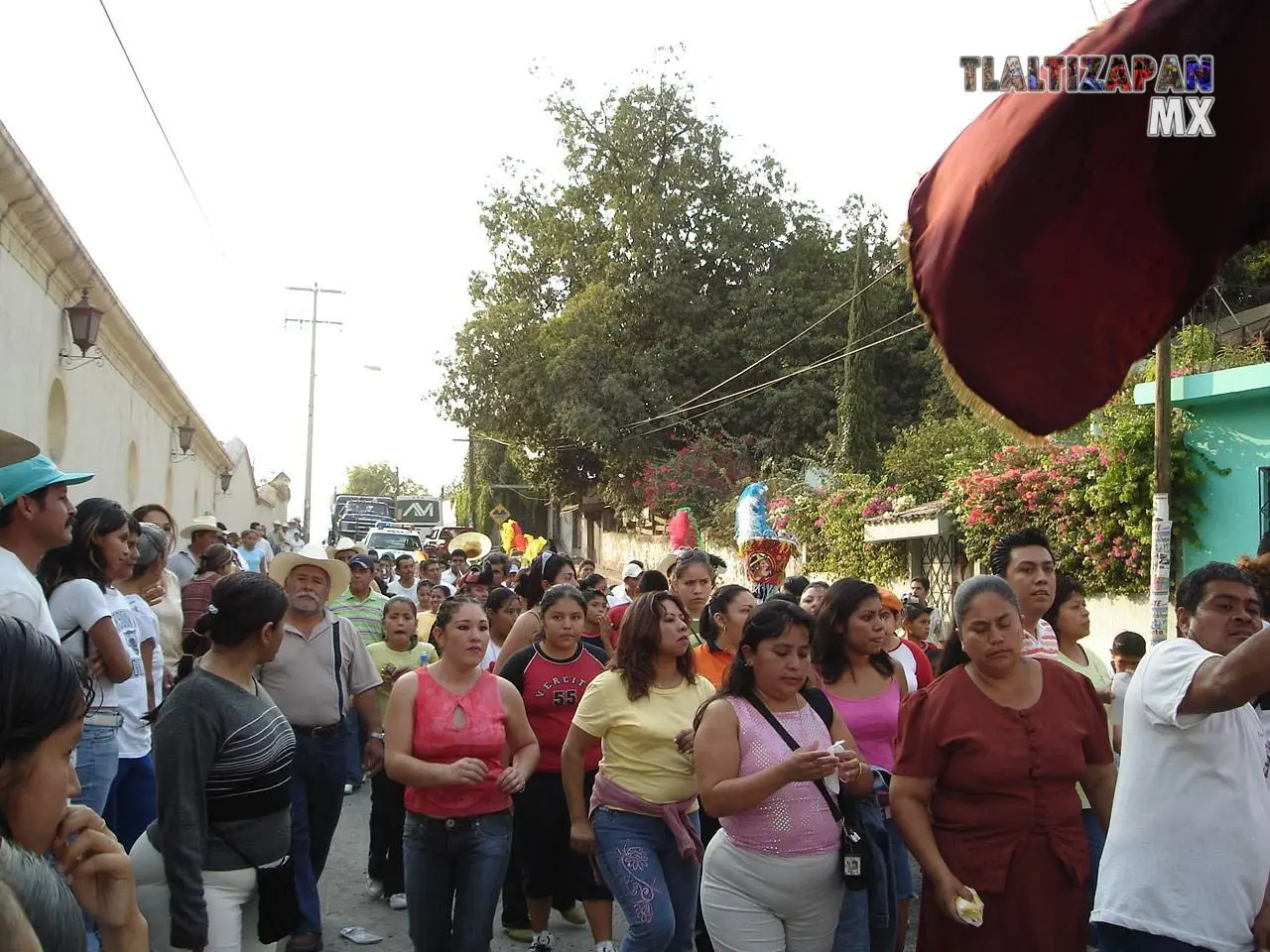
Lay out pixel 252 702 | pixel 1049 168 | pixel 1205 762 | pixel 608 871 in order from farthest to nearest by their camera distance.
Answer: pixel 608 871
pixel 252 702
pixel 1205 762
pixel 1049 168

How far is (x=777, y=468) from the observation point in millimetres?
29922

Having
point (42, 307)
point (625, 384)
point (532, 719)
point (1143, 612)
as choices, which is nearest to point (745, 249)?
point (625, 384)

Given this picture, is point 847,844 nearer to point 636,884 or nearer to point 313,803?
point 636,884

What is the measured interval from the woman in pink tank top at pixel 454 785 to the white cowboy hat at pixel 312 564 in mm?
1413

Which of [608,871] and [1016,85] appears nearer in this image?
[1016,85]

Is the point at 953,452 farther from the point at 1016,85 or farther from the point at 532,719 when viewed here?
the point at 1016,85

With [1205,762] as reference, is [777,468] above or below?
above

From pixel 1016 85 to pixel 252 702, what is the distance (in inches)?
133

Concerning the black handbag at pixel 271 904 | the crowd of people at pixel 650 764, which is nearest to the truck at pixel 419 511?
the crowd of people at pixel 650 764

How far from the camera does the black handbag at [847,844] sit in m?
4.20

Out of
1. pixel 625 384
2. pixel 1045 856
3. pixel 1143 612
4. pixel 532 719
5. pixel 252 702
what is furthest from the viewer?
pixel 625 384

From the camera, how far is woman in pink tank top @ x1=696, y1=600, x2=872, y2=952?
13.6 ft

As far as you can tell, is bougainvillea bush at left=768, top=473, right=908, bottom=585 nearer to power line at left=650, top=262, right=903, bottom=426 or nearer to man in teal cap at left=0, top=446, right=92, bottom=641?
power line at left=650, top=262, right=903, bottom=426

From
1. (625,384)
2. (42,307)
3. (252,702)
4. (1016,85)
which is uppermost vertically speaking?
(625,384)
